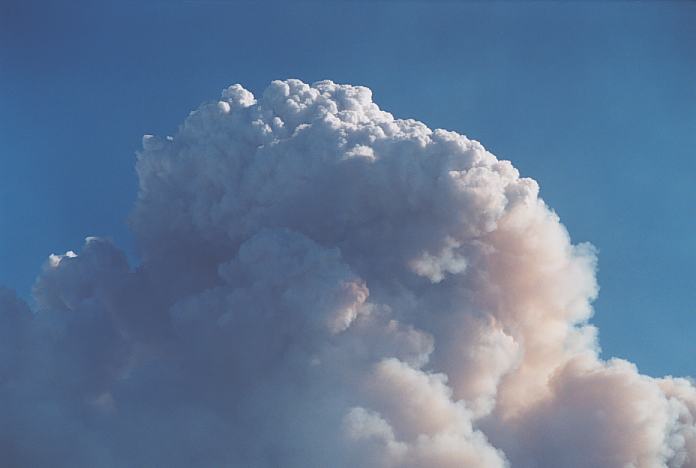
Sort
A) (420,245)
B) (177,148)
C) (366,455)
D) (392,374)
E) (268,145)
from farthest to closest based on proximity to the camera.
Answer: (177,148) < (268,145) < (420,245) < (392,374) < (366,455)

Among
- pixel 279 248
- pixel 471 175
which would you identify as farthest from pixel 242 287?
pixel 471 175

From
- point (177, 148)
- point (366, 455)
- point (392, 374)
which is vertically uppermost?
point (177, 148)

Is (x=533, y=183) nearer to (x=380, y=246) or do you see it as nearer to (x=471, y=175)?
(x=471, y=175)

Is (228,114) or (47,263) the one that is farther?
(47,263)

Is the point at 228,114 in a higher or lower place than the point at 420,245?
higher

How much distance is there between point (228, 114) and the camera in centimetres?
5122

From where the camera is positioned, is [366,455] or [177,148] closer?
[366,455]

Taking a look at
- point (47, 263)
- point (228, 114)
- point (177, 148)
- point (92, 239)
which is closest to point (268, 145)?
point (228, 114)

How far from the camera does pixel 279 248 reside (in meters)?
44.5

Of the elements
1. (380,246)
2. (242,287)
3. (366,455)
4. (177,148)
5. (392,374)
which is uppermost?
(177,148)

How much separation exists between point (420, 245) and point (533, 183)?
8.13 m

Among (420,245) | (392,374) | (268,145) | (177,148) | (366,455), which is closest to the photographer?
(366,455)

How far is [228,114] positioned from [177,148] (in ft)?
15.1

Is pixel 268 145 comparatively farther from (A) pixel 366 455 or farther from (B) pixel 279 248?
(A) pixel 366 455
